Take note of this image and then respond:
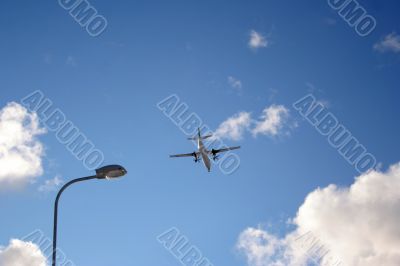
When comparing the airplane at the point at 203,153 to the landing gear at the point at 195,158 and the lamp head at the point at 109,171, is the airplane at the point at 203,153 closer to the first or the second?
the landing gear at the point at 195,158

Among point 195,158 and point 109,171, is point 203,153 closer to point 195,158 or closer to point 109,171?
point 195,158

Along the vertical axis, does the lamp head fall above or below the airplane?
below

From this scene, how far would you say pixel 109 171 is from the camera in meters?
15.3

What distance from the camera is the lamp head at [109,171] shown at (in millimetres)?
15250

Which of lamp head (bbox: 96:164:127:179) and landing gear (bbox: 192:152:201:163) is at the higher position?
landing gear (bbox: 192:152:201:163)

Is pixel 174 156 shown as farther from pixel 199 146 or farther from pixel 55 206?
pixel 55 206

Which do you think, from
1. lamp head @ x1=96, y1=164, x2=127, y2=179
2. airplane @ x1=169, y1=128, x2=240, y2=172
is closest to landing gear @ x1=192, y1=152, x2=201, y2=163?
airplane @ x1=169, y1=128, x2=240, y2=172

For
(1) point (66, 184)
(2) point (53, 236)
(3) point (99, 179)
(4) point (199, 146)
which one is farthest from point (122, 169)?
(4) point (199, 146)

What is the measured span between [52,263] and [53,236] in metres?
0.86

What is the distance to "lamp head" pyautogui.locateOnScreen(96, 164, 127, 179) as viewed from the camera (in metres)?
15.2

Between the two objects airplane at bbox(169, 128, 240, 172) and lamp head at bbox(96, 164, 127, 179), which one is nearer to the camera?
lamp head at bbox(96, 164, 127, 179)

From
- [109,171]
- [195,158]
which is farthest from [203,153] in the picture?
[109,171]

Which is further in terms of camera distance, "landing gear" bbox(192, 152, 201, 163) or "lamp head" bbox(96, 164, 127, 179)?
"landing gear" bbox(192, 152, 201, 163)

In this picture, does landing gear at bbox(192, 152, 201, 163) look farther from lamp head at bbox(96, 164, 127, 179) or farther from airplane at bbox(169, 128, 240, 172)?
lamp head at bbox(96, 164, 127, 179)
